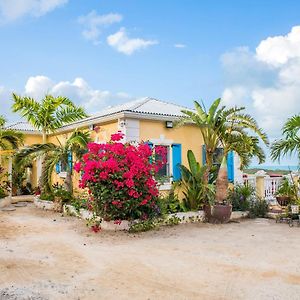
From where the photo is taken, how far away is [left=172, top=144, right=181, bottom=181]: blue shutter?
13.7 metres

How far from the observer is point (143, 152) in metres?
10.4

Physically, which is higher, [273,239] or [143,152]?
[143,152]

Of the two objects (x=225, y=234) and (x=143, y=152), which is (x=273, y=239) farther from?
(x=143, y=152)

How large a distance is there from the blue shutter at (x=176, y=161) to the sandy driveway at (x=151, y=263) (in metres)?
3.02

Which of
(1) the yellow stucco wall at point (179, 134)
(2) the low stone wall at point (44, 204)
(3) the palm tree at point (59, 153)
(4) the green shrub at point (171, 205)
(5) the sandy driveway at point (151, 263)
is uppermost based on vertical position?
(1) the yellow stucco wall at point (179, 134)

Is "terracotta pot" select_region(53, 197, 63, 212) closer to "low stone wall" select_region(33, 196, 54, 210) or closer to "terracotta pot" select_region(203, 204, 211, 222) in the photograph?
"low stone wall" select_region(33, 196, 54, 210)

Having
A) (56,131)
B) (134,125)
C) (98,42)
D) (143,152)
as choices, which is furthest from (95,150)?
(56,131)

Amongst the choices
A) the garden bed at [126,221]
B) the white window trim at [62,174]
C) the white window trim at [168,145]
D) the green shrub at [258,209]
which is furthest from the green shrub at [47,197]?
the green shrub at [258,209]

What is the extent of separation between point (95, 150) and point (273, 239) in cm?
529

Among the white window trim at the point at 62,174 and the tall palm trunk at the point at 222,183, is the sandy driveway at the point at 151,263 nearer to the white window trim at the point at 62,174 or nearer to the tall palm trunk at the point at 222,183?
the tall palm trunk at the point at 222,183

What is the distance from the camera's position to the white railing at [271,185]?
1727 centimetres

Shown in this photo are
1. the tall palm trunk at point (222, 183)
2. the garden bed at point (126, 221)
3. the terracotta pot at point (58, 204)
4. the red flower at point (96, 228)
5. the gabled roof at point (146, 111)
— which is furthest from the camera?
the terracotta pot at point (58, 204)

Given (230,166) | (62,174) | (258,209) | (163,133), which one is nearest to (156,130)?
(163,133)

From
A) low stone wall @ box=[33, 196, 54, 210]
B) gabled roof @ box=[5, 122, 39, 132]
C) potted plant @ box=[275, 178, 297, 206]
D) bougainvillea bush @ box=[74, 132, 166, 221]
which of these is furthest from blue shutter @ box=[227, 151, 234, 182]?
gabled roof @ box=[5, 122, 39, 132]
